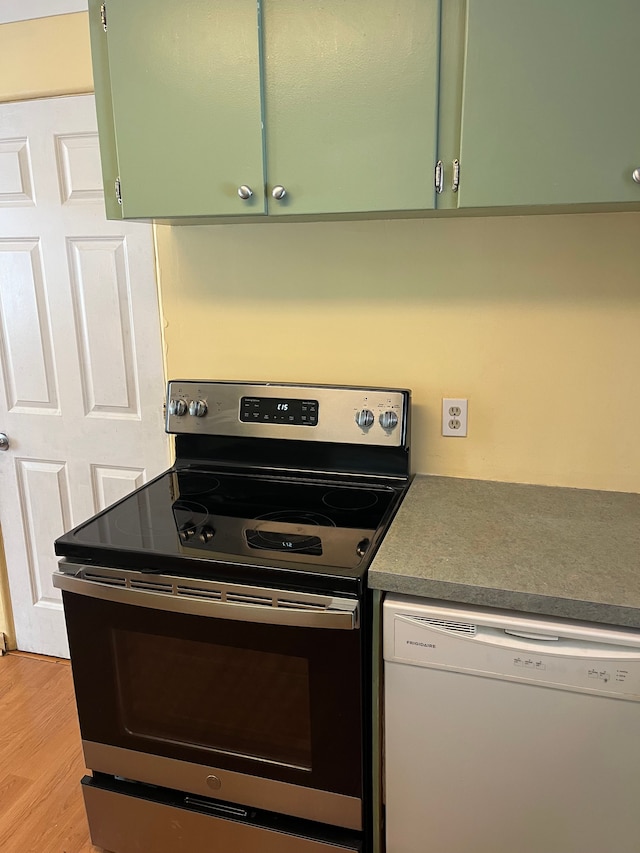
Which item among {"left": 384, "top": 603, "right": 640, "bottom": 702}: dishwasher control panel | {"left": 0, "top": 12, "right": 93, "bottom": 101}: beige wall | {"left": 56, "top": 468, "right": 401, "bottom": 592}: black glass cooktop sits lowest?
{"left": 384, "top": 603, "right": 640, "bottom": 702}: dishwasher control panel

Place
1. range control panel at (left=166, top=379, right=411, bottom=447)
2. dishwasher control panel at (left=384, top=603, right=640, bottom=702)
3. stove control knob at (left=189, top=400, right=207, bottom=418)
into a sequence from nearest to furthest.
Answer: dishwasher control panel at (left=384, top=603, right=640, bottom=702)
range control panel at (left=166, top=379, right=411, bottom=447)
stove control knob at (left=189, top=400, right=207, bottom=418)

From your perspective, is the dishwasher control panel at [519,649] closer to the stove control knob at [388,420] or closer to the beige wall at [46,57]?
the stove control knob at [388,420]

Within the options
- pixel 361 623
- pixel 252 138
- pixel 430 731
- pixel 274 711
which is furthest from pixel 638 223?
pixel 274 711

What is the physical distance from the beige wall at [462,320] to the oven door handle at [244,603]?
0.69m

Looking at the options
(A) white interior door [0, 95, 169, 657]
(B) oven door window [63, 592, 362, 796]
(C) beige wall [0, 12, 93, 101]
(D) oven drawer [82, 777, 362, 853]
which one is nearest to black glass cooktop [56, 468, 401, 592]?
(B) oven door window [63, 592, 362, 796]

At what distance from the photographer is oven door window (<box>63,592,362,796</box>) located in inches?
53.6

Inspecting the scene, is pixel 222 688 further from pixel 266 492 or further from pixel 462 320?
pixel 462 320

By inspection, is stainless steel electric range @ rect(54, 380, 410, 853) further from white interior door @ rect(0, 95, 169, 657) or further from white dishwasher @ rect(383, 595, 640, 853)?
white interior door @ rect(0, 95, 169, 657)

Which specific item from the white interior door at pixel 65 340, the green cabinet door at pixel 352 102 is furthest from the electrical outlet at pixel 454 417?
the white interior door at pixel 65 340

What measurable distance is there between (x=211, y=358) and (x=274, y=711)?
1069 millimetres

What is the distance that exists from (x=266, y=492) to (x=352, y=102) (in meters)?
1.00

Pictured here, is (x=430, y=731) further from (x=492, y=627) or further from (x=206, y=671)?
(x=206, y=671)

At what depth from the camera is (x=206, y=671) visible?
4.76 ft

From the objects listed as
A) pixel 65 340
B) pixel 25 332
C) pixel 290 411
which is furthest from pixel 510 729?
pixel 25 332
